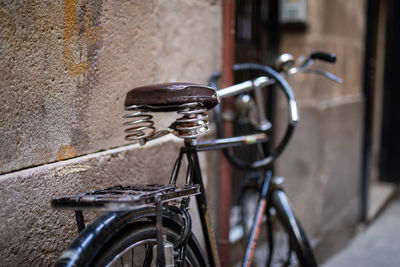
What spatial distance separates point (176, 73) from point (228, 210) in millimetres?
982

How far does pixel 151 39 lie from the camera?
267 centimetres

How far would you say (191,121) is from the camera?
1.94m

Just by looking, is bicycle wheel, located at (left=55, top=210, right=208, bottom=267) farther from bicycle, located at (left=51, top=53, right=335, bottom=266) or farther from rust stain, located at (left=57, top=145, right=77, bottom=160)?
rust stain, located at (left=57, top=145, right=77, bottom=160)

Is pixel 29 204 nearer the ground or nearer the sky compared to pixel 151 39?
nearer the ground

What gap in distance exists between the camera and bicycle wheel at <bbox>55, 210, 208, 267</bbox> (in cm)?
153

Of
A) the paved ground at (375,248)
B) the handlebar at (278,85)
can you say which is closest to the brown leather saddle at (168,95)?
the handlebar at (278,85)

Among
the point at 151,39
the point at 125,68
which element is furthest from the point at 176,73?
the point at 125,68

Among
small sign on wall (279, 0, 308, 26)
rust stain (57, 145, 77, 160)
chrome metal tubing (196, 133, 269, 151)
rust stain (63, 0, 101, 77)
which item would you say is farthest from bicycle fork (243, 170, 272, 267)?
small sign on wall (279, 0, 308, 26)

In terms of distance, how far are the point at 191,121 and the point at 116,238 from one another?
54cm

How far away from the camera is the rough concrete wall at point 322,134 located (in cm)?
432

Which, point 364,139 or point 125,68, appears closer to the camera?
point 125,68

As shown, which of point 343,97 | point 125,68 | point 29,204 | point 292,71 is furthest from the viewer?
point 343,97

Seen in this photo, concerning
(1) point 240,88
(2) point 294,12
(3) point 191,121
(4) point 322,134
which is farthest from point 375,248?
(3) point 191,121

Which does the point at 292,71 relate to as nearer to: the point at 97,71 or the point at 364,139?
the point at 97,71
